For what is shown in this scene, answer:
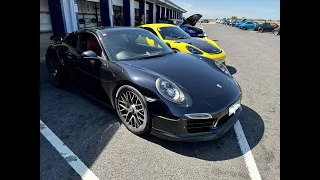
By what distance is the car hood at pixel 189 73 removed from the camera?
254 cm

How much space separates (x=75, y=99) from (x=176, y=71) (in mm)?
2173

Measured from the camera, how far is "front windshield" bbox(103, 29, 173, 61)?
3117 mm

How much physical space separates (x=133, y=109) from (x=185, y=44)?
10.8 ft

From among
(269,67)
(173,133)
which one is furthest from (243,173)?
(269,67)

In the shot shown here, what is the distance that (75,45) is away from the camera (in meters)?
3.72

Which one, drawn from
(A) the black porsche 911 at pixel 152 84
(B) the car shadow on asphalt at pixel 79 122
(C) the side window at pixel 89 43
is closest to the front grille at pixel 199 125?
(A) the black porsche 911 at pixel 152 84

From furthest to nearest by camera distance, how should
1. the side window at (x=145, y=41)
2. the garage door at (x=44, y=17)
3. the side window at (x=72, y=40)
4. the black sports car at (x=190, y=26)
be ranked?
1. the black sports car at (x=190, y=26)
2. the garage door at (x=44, y=17)
3. the side window at (x=72, y=40)
4. the side window at (x=145, y=41)

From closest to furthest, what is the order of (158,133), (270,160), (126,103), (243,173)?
(243,173)
(270,160)
(158,133)
(126,103)

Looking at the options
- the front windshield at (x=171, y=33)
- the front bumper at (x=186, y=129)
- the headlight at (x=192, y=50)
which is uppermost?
the front windshield at (x=171, y=33)

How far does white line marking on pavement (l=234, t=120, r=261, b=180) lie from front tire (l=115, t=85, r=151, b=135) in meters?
1.17

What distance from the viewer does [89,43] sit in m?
3.47

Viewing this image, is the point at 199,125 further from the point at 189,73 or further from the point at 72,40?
the point at 72,40

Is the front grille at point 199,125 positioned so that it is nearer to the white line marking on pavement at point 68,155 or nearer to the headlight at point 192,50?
the white line marking on pavement at point 68,155
